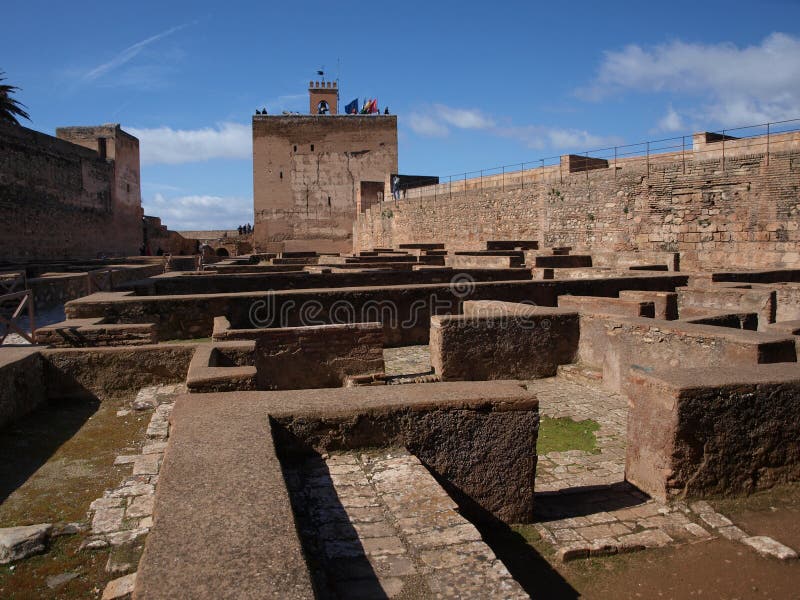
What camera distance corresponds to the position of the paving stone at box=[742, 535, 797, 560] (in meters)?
3.03

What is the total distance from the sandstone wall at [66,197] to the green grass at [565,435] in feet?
75.1

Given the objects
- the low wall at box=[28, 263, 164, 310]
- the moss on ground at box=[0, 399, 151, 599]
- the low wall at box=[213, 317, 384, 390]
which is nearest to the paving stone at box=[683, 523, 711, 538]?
the moss on ground at box=[0, 399, 151, 599]

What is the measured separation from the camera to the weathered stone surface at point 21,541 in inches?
91.8

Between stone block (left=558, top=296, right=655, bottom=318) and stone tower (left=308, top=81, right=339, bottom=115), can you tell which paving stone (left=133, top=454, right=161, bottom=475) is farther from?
stone tower (left=308, top=81, right=339, bottom=115)

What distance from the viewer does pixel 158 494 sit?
211 cm

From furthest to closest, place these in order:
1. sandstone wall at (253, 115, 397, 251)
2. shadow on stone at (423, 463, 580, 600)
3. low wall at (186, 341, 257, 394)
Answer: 1. sandstone wall at (253, 115, 397, 251)
2. low wall at (186, 341, 257, 394)
3. shadow on stone at (423, 463, 580, 600)

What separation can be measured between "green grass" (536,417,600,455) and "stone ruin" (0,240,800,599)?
0.14m

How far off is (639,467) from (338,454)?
6.55 feet

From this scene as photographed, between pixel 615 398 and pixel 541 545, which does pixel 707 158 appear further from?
pixel 541 545

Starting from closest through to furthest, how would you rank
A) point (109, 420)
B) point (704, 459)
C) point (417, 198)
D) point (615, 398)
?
point (704, 459) → point (109, 420) → point (615, 398) → point (417, 198)

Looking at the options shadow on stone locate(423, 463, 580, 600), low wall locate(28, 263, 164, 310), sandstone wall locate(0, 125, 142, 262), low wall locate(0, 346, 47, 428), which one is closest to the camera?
shadow on stone locate(423, 463, 580, 600)

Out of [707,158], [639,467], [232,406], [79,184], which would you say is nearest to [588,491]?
[639,467]

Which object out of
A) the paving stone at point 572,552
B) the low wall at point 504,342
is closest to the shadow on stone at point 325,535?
the paving stone at point 572,552

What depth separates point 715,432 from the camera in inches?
142
